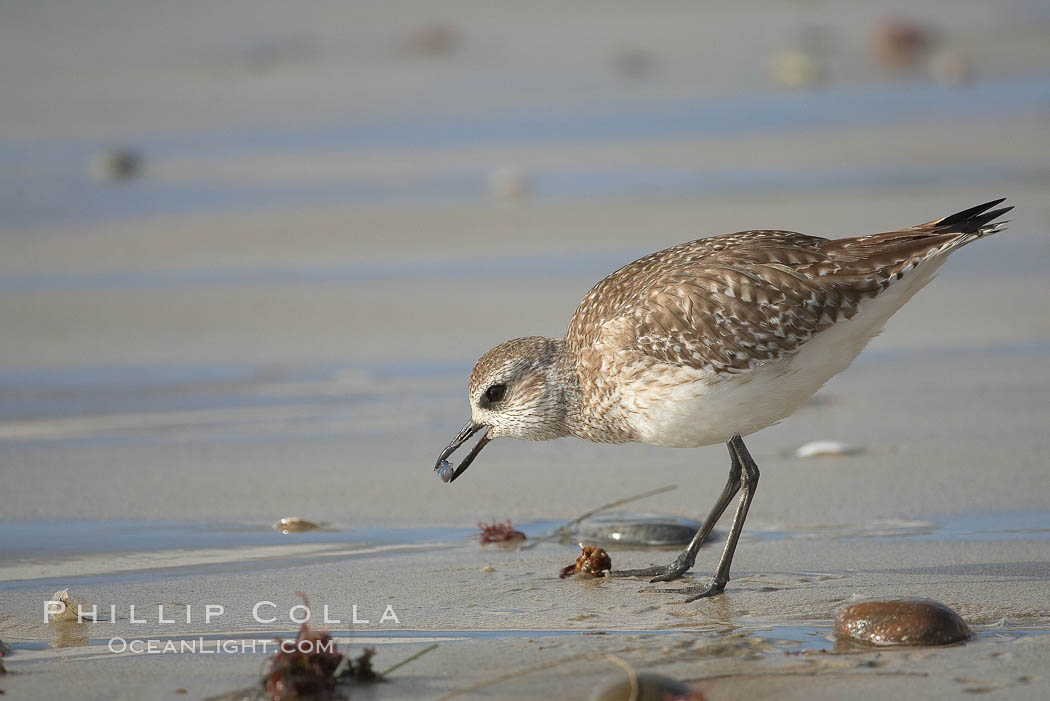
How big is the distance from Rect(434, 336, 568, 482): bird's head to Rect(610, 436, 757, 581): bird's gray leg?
76 cm

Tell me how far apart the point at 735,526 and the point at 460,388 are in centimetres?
331

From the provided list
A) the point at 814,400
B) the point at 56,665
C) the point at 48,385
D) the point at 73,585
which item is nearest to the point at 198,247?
the point at 48,385

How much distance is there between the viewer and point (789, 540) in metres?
6.13

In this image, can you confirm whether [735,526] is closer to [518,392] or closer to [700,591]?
[700,591]

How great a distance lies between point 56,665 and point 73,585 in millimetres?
978

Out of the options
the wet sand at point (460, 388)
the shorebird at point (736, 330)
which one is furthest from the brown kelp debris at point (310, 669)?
the shorebird at point (736, 330)

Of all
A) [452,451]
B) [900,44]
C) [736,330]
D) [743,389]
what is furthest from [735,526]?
[900,44]

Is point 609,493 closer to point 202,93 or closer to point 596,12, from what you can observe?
point 202,93

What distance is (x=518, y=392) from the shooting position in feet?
20.2

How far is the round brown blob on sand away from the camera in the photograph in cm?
470

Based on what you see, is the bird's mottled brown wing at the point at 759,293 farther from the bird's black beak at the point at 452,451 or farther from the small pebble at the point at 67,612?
the small pebble at the point at 67,612

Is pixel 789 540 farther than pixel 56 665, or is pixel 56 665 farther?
pixel 789 540

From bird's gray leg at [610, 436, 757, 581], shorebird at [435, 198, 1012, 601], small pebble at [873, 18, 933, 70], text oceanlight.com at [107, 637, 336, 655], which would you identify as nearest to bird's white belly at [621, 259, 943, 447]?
shorebird at [435, 198, 1012, 601]

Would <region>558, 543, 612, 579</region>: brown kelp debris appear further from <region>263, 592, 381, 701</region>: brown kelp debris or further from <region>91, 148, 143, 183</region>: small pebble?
<region>91, 148, 143, 183</region>: small pebble
